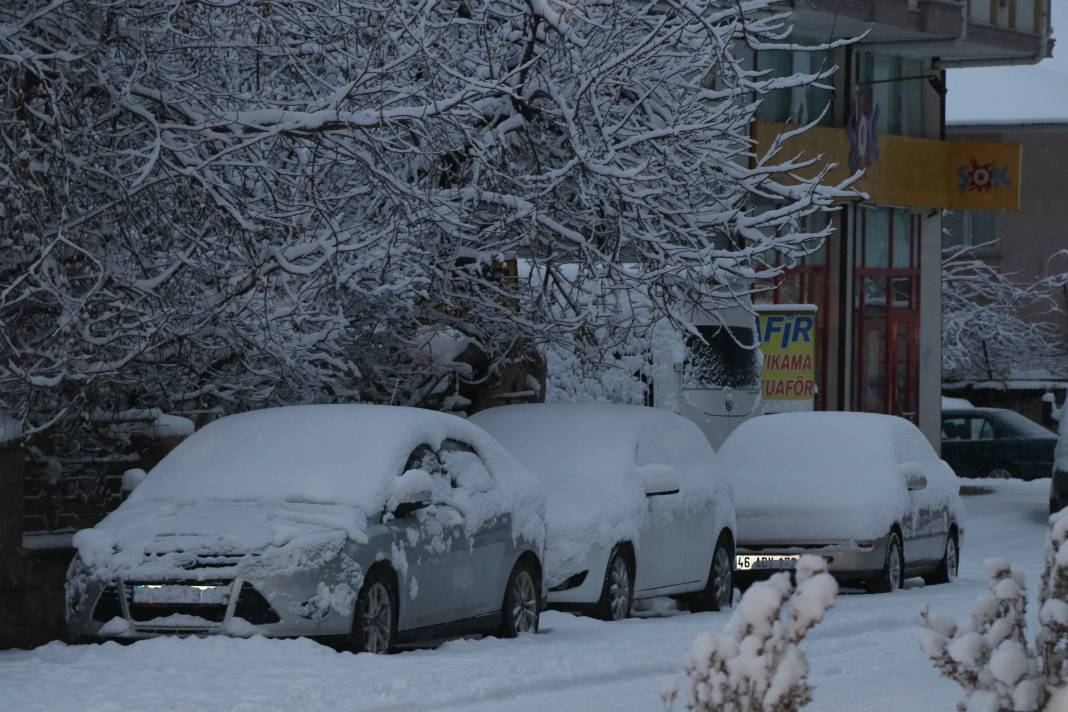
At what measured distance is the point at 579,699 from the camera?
973cm

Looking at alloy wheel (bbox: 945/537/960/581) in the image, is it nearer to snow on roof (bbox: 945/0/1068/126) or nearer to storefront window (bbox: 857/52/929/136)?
storefront window (bbox: 857/52/929/136)

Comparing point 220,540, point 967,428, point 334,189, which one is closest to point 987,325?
point 967,428

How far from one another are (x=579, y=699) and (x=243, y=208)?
4645mm

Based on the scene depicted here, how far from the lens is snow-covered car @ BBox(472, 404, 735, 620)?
45.5 ft

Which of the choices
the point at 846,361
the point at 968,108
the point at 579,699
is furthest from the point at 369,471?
the point at 968,108

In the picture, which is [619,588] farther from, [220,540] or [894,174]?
[894,174]

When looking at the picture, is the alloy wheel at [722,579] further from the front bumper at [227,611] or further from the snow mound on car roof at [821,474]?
the front bumper at [227,611]

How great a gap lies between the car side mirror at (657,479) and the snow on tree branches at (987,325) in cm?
3853

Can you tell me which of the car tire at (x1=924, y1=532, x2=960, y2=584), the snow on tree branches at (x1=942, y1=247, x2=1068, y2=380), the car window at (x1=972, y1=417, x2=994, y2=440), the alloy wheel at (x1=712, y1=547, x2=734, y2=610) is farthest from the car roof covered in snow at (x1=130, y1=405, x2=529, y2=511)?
the snow on tree branches at (x1=942, y1=247, x2=1068, y2=380)

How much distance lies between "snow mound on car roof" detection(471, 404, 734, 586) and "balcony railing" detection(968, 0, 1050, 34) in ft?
91.6

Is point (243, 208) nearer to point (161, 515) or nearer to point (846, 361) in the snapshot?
point (161, 515)

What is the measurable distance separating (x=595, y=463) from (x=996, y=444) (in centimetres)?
2537

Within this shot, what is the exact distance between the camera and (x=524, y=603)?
1283 centimetres

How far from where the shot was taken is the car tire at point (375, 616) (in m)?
10.7
